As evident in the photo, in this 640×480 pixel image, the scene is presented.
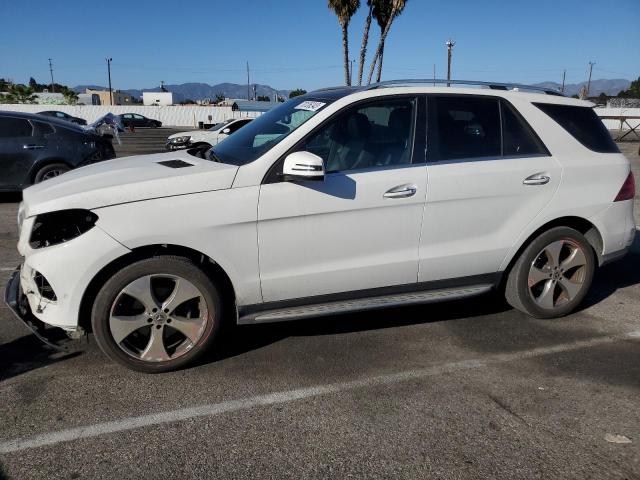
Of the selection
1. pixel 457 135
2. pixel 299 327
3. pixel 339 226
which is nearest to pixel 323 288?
pixel 339 226

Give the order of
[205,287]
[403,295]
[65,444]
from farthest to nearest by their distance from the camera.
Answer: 1. [403,295]
2. [205,287]
3. [65,444]

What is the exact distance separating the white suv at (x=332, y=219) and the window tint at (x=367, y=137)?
0.01 meters

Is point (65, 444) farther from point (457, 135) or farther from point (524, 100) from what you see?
point (524, 100)

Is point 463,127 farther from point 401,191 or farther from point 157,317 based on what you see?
point 157,317

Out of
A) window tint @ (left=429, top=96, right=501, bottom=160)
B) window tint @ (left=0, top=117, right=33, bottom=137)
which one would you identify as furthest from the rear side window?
window tint @ (left=0, top=117, right=33, bottom=137)

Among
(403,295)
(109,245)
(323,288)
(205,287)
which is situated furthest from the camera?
(403,295)

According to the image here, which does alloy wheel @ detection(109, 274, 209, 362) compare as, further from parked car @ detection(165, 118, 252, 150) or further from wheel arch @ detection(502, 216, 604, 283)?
parked car @ detection(165, 118, 252, 150)

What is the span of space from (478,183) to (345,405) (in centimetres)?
185

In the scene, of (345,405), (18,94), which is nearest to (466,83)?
(345,405)

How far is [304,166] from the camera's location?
332 cm

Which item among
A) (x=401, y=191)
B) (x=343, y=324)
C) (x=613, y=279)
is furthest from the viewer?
(x=613, y=279)

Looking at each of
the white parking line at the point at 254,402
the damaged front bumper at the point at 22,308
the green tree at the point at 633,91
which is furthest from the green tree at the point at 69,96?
the green tree at the point at 633,91

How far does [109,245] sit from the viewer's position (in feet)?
10.4

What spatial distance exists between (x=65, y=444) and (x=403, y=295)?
2.30 m
